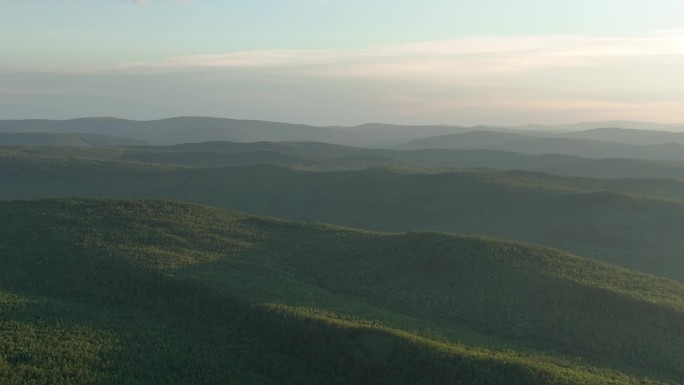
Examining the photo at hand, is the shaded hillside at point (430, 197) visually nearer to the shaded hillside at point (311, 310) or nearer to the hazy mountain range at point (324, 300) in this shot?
the hazy mountain range at point (324, 300)

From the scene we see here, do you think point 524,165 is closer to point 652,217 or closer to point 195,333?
point 652,217

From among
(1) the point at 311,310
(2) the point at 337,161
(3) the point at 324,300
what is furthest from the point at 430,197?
(2) the point at 337,161

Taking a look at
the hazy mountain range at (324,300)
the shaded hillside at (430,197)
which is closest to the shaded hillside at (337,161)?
the shaded hillside at (430,197)

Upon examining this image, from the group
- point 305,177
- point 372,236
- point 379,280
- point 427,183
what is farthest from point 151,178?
point 379,280

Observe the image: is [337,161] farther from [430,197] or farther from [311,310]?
[311,310]

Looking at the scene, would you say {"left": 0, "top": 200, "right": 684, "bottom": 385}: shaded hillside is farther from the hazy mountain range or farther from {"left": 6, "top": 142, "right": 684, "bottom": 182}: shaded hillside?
{"left": 6, "top": 142, "right": 684, "bottom": 182}: shaded hillside

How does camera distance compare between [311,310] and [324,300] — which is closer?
[311,310]

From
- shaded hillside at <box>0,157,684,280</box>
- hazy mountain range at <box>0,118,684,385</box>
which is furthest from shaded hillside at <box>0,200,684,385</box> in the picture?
shaded hillside at <box>0,157,684,280</box>
